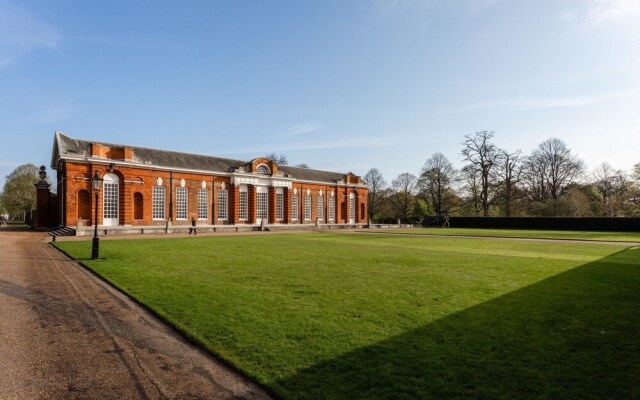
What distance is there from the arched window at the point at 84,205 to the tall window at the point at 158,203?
5.93m

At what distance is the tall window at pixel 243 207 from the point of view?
4554 cm

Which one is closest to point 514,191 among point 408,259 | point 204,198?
point 204,198

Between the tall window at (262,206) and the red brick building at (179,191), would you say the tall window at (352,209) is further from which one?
the tall window at (262,206)

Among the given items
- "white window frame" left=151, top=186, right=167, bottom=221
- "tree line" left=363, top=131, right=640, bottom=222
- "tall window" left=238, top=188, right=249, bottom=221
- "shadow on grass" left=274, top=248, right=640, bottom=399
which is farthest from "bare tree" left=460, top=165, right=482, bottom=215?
"shadow on grass" left=274, top=248, right=640, bottom=399

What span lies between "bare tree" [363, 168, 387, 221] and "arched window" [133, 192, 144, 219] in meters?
46.0

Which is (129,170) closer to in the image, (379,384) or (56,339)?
(56,339)

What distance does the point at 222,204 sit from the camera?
44.2 metres

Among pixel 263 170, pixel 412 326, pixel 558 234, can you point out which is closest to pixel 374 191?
pixel 263 170

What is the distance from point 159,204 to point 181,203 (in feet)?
8.02

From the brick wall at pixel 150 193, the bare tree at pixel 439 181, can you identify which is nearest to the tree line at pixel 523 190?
the bare tree at pixel 439 181

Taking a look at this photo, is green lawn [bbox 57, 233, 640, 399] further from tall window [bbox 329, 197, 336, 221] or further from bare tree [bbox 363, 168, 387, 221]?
bare tree [bbox 363, 168, 387, 221]

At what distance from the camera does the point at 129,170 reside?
117 feet

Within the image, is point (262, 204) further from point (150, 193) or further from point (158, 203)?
point (150, 193)

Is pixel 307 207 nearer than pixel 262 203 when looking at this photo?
No
